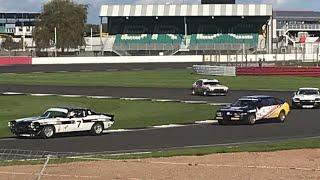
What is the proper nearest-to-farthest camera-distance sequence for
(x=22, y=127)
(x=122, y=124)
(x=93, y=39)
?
1. (x=22, y=127)
2. (x=122, y=124)
3. (x=93, y=39)

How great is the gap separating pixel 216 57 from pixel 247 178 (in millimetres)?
86437

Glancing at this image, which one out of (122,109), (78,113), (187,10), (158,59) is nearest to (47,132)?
(78,113)

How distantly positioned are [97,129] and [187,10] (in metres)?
110

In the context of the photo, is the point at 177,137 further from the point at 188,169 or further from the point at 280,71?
the point at 280,71

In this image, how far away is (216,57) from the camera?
98938mm

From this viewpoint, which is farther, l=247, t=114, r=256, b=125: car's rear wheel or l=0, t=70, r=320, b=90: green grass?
l=0, t=70, r=320, b=90: green grass

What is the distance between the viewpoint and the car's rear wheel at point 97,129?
26500 mm

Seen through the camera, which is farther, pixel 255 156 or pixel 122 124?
pixel 122 124

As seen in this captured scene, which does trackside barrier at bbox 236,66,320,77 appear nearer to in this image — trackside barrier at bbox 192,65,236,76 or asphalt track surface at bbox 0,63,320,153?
trackside barrier at bbox 192,65,236,76

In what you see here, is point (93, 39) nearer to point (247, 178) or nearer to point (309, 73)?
point (309, 73)

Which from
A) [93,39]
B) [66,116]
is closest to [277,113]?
[66,116]

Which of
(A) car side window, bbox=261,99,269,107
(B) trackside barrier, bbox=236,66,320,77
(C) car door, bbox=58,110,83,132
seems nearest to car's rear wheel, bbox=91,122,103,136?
(C) car door, bbox=58,110,83,132

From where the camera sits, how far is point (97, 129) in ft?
87.3

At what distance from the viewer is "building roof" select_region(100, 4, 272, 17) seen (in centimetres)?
13262
